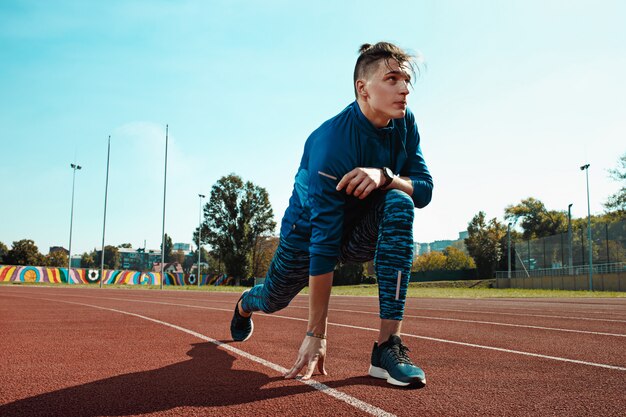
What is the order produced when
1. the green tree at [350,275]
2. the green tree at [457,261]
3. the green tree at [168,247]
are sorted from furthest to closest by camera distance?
the green tree at [168,247]
the green tree at [457,261]
the green tree at [350,275]

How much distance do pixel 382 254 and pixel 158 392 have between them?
1.38 meters

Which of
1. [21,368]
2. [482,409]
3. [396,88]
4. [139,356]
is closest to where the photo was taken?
[482,409]

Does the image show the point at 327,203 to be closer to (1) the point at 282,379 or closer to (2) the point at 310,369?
(2) the point at 310,369

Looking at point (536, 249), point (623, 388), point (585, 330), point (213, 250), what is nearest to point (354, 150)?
point (623, 388)

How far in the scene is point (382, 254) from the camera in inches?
109

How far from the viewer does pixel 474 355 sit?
3.59 metres

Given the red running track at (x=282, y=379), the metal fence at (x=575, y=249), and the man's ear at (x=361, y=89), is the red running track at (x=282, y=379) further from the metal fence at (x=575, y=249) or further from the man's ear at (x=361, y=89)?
Result: the metal fence at (x=575, y=249)

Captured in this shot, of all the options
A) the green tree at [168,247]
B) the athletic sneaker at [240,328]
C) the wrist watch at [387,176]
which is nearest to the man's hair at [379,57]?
the wrist watch at [387,176]

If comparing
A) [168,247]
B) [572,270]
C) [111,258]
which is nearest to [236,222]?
[572,270]

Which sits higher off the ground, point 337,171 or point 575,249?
point 575,249

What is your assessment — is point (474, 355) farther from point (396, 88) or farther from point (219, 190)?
point (219, 190)

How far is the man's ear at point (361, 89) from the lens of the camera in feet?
9.31

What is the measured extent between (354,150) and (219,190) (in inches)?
2256

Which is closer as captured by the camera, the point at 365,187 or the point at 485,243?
the point at 365,187
